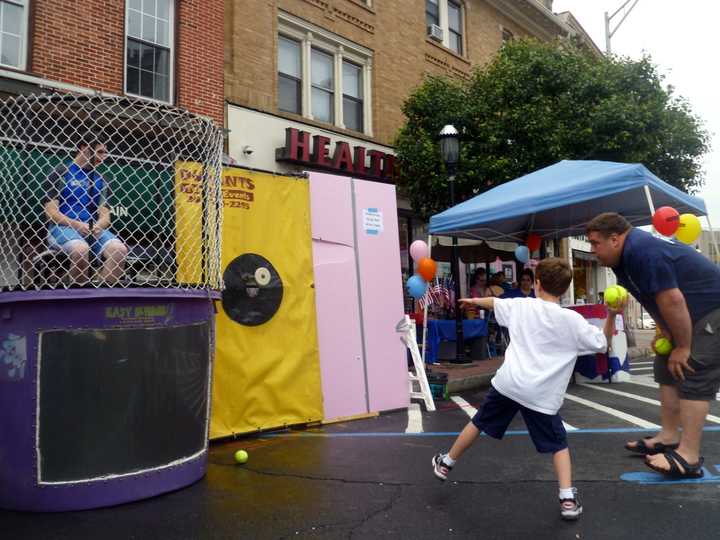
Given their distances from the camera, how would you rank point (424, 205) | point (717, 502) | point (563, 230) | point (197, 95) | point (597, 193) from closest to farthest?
1. point (717, 502)
2. point (597, 193)
3. point (197, 95)
4. point (563, 230)
5. point (424, 205)

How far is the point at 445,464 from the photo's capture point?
3838 millimetres

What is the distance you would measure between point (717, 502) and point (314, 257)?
4.04 metres

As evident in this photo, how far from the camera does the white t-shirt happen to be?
3.48 metres

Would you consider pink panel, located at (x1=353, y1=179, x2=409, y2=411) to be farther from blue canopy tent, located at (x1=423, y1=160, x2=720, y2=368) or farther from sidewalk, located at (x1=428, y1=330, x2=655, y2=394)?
blue canopy tent, located at (x1=423, y1=160, x2=720, y2=368)

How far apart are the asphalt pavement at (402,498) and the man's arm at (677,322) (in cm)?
79

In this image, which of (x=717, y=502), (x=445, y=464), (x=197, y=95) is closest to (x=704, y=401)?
(x=717, y=502)

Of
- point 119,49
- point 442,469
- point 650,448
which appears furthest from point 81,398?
point 119,49

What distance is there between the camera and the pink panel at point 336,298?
624 cm

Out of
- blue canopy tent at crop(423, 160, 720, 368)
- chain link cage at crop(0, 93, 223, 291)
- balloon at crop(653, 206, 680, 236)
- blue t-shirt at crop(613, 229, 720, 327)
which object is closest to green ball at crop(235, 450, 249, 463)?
chain link cage at crop(0, 93, 223, 291)

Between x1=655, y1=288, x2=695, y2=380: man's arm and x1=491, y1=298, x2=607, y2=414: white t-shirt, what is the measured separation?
22.1 inches

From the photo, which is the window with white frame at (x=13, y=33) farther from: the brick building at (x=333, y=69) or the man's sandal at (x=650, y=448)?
the man's sandal at (x=650, y=448)

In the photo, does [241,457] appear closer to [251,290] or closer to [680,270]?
[251,290]

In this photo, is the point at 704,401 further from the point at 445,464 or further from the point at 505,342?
the point at 505,342

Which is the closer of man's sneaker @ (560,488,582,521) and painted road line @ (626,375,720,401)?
man's sneaker @ (560,488,582,521)
